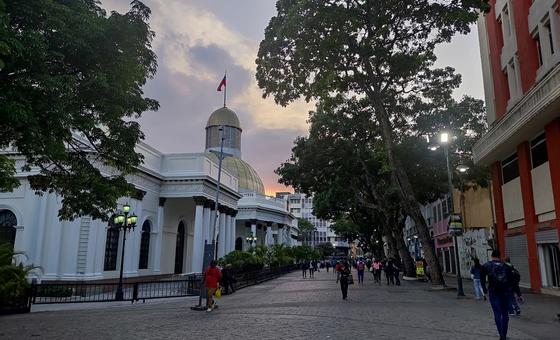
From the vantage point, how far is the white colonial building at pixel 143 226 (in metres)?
26.9

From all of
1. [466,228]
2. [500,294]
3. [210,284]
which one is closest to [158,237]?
[210,284]

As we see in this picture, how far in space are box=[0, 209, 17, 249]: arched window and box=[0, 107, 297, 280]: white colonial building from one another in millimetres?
55

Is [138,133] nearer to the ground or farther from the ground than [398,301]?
farther from the ground

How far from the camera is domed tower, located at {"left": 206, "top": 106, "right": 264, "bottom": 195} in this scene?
67.2 m

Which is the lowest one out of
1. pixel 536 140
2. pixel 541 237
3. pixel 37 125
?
pixel 541 237

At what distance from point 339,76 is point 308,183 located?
14043mm

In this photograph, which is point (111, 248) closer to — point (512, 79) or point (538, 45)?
point (512, 79)

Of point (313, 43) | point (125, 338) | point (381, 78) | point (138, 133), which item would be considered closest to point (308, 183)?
point (381, 78)

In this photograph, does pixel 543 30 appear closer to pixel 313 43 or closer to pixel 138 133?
pixel 313 43

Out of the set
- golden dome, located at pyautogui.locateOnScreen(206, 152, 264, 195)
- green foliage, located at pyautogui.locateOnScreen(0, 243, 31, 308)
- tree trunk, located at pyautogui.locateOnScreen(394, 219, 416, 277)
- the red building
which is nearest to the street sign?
the red building

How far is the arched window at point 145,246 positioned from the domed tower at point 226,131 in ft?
A: 118

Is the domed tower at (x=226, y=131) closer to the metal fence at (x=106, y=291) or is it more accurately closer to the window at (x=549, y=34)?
the metal fence at (x=106, y=291)

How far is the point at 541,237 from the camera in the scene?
61.7 feet

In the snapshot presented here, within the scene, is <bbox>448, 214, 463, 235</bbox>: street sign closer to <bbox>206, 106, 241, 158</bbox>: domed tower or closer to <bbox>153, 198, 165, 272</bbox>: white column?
<bbox>153, 198, 165, 272</bbox>: white column
